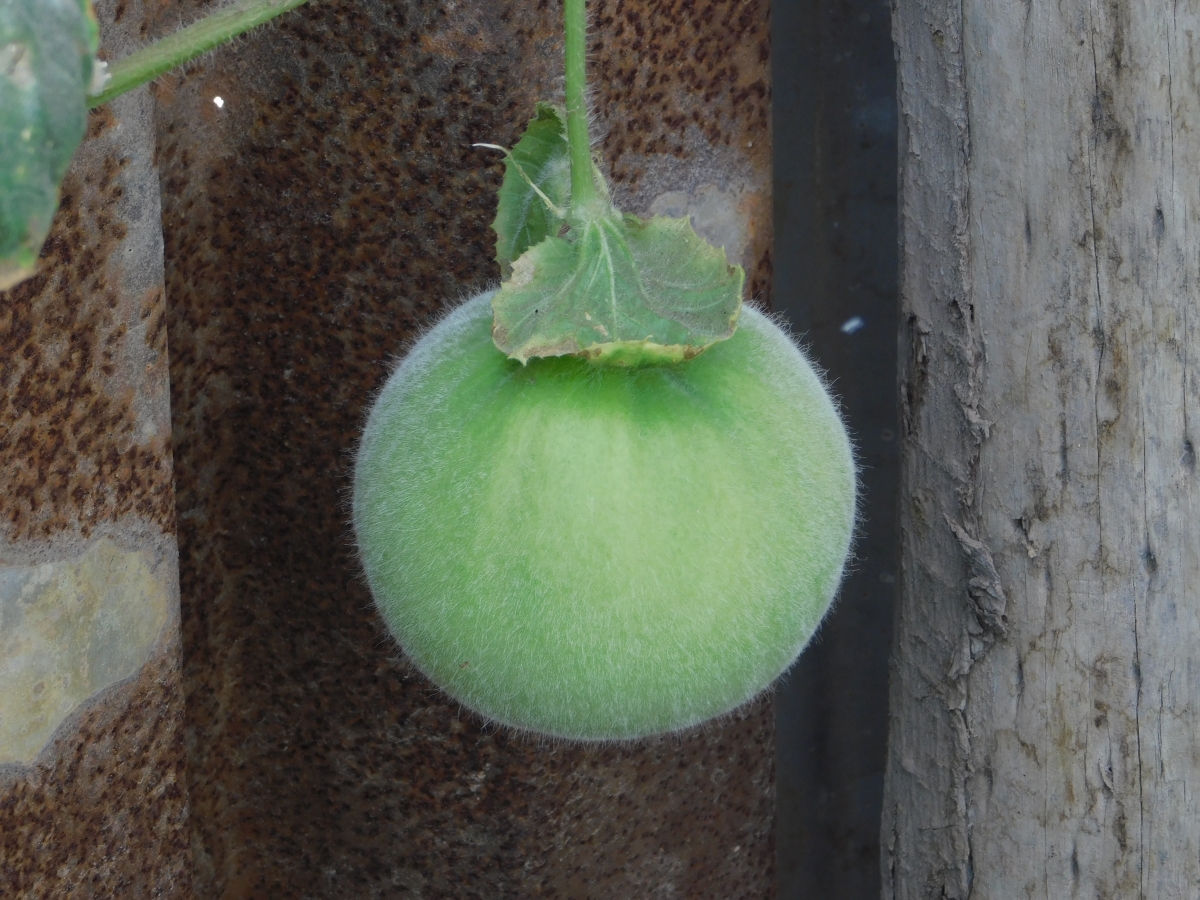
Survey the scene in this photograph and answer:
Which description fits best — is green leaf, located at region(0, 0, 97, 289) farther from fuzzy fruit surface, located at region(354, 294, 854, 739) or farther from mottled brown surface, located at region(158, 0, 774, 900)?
mottled brown surface, located at region(158, 0, 774, 900)

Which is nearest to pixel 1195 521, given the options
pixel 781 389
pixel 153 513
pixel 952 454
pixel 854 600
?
pixel 952 454

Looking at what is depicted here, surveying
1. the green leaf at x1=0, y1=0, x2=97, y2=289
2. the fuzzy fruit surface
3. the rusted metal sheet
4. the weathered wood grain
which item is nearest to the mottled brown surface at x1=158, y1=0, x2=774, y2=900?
the rusted metal sheet

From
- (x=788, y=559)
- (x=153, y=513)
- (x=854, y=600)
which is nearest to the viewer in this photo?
(x=788, y=559)

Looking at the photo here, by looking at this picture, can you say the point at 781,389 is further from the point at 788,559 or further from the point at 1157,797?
the point at 1157,797

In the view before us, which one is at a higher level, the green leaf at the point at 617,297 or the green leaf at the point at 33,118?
the green leaf at the point at 33,118

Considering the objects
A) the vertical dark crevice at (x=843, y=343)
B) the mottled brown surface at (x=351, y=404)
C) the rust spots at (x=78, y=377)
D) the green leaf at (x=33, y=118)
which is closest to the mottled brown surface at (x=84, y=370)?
the rust spots at (x=78, y=377)

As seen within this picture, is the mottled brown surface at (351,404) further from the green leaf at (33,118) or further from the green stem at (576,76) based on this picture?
the green leaf at (33,118)
